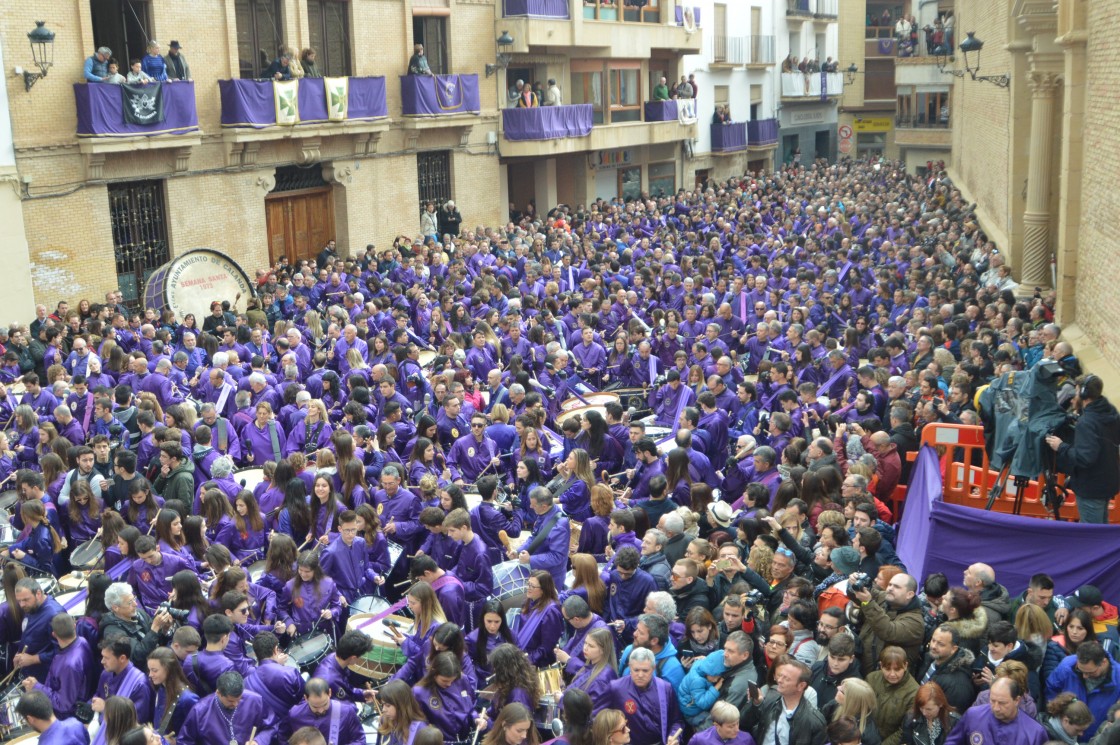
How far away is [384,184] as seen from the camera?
29875mm

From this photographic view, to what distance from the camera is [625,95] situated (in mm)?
40031

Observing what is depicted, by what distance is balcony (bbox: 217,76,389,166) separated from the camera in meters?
24.9

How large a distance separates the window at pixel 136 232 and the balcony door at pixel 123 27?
2.42 m

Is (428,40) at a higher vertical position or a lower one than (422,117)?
higher

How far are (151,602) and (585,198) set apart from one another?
3016 cm

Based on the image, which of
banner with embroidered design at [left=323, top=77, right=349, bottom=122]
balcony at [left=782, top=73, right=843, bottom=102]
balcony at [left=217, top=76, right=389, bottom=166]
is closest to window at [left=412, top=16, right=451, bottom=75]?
balcony at [left=217, top=76, right=389, bottom=166]

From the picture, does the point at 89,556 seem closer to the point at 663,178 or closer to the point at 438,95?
the point at 438,95

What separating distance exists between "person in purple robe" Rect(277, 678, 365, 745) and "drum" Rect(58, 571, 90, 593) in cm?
359

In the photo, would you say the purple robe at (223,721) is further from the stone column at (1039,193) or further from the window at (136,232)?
the window at (136,232)

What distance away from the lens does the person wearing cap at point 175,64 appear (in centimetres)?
2325

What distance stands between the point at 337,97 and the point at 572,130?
950 centimetres

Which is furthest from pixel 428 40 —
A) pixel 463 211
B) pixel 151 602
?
pixel 151 602

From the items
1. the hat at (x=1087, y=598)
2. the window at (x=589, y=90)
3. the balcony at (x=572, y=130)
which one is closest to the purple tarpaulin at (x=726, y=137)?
the balcony at (x=572, y=130)

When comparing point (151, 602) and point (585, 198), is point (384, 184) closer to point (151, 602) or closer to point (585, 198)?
point (585, 198)
